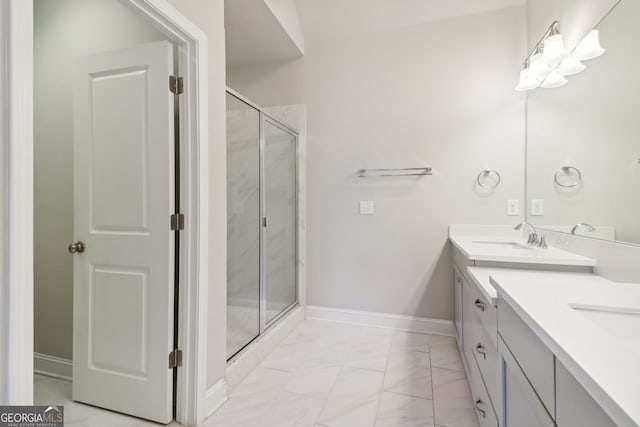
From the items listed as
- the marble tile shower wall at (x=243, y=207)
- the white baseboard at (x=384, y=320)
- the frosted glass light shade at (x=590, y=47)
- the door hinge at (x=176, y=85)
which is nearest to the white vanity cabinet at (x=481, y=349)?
the white baseboard at (x=384, y=320)

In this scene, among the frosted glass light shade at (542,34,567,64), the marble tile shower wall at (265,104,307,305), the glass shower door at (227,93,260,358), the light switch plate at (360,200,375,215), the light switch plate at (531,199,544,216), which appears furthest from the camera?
the marble tile shower wall at (265,104,307,305)

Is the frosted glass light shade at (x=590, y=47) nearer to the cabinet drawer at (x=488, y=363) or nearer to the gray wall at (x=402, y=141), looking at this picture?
the gray wall at (x=402, y=141)

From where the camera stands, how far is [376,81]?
8.64ft

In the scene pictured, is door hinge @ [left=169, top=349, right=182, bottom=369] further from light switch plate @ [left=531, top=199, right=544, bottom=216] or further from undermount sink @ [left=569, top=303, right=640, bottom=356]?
light switch plate @ [left=531, top=199, right=544, bottom=216]

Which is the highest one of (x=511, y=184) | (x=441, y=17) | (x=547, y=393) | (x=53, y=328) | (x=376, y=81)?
(x=441, y=17)

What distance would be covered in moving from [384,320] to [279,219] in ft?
4.40

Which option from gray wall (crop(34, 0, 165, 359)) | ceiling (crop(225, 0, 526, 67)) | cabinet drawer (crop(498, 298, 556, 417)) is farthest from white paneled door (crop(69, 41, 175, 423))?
cabinet drawer (crop(498, 298, 556, 417))

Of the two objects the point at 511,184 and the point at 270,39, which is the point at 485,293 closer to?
the point at 511,184

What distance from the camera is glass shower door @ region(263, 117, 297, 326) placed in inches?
94.1

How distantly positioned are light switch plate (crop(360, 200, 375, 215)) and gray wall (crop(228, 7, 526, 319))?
0.16ft

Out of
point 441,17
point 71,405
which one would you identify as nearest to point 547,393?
point 71,405

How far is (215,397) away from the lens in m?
1.54

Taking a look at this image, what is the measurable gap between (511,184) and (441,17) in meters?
1.55

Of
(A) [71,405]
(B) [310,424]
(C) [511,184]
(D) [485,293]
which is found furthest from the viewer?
(C) [511,184]
